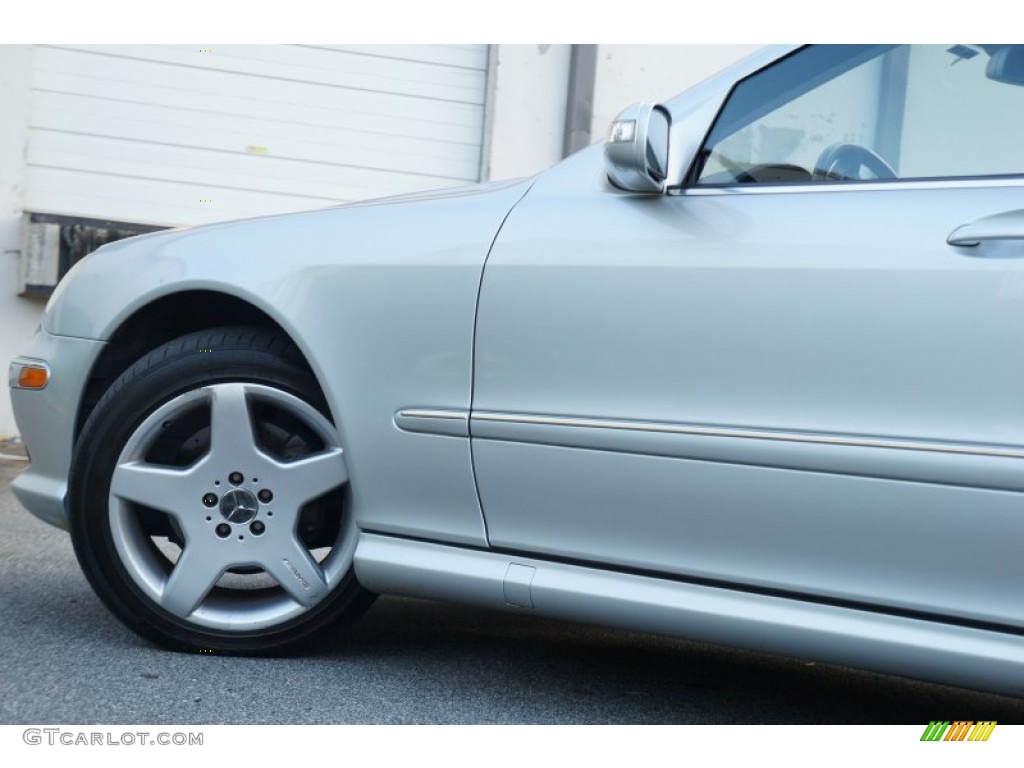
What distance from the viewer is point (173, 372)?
105 inches

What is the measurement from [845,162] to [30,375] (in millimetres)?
1871

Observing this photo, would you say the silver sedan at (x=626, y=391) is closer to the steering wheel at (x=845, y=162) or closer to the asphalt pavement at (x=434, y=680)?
the steering wheel at (x=845, y=162)

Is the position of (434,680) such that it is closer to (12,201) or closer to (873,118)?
(873,118)

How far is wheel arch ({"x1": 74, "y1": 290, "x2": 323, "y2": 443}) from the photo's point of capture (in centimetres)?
285

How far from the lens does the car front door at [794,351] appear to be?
2.01m

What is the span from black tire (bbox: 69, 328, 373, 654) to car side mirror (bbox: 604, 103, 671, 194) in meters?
0.80

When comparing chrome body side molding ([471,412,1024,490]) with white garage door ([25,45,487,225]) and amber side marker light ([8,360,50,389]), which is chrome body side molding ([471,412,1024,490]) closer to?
amber side marker light ([8,360,50,389])

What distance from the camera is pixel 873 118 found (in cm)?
226

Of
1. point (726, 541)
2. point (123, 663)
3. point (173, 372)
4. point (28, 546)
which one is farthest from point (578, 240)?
point (28, 546)

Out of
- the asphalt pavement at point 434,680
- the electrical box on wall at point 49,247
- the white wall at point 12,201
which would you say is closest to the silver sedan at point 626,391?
the asphalt pavement at point 434,680

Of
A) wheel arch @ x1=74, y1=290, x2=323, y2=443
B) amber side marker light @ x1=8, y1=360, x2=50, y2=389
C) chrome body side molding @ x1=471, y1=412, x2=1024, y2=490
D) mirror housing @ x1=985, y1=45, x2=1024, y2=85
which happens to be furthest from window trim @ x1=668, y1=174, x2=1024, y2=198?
amber side marker light @ x1=8, y1=360, x2=50, y2=389

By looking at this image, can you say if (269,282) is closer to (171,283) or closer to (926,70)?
(171,283)

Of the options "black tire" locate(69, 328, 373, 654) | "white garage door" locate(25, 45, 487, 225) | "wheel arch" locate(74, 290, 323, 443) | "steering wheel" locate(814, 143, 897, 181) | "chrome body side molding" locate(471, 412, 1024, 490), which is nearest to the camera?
"chrome body side molding" locate(471, 412, 1024, 490)
